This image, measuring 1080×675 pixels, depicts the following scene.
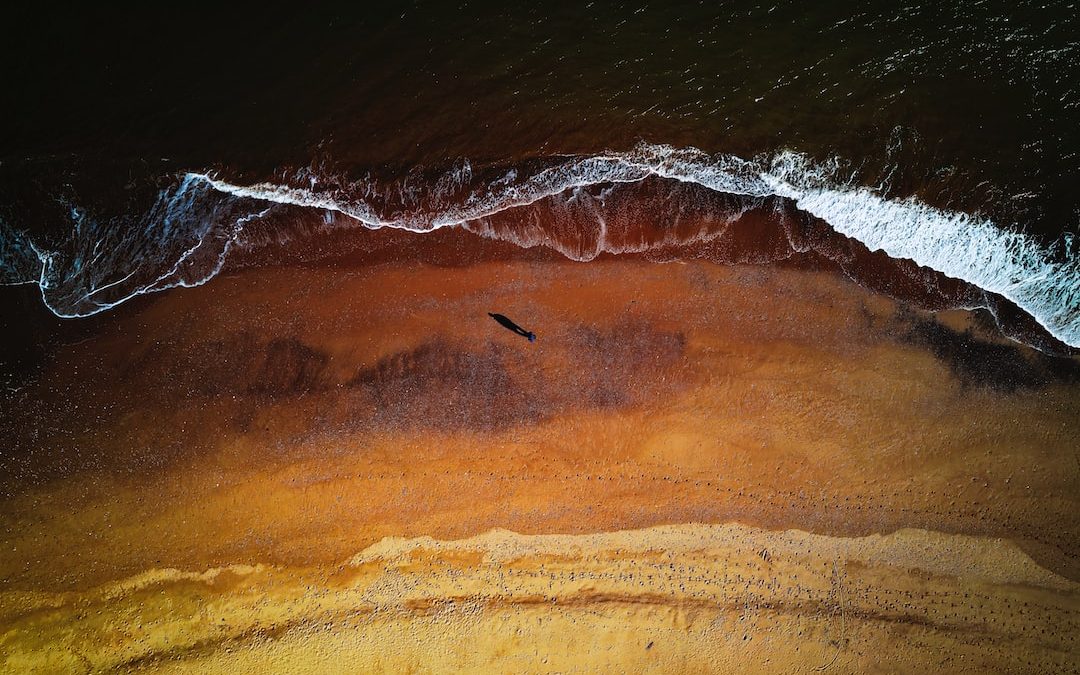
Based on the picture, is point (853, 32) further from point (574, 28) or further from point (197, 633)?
point (197, 633)

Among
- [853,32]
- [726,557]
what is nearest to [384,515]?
[726,557]

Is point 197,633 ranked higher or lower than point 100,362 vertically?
lower

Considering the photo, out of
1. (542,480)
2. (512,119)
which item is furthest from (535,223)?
(542,480)

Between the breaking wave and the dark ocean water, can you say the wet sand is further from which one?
the dark ocean water

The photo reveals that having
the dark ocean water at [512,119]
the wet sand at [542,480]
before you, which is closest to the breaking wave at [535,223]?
the dark ocean water at [512,119]

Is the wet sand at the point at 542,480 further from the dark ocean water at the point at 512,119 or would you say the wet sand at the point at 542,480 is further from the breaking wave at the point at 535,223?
the dark ocean water at the point at 512,119

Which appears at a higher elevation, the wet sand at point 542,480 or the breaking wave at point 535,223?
the breaking wave at point 535,223
